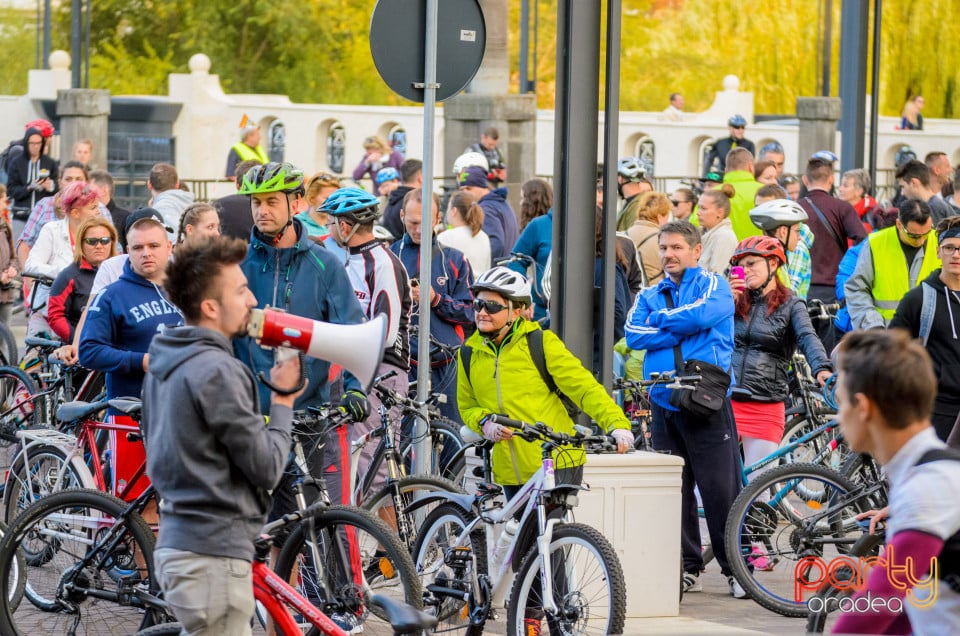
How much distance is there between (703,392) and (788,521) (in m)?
0.79

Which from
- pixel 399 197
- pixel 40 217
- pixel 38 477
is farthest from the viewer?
pixel 399 197

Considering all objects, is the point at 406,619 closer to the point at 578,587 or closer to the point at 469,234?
the point at 578,587

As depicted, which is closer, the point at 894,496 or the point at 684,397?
the point at 894,496

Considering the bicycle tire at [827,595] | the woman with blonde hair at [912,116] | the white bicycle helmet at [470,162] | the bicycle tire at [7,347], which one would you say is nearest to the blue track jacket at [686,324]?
the bicycle tire at [827,595]

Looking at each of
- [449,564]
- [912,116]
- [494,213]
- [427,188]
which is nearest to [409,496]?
[449,564]

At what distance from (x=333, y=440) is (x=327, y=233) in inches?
151

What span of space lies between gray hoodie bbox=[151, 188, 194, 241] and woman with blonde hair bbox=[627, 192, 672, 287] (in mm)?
3465

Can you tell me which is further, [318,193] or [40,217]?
[40,217]

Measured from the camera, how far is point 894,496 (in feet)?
13.0

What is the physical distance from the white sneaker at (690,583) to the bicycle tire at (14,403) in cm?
423

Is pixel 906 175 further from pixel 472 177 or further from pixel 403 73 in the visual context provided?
pixel 403 73

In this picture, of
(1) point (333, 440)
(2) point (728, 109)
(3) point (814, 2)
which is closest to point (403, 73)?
(1) point (333, 440)

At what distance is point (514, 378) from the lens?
7324 mm

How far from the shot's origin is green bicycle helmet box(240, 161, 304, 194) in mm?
7316
